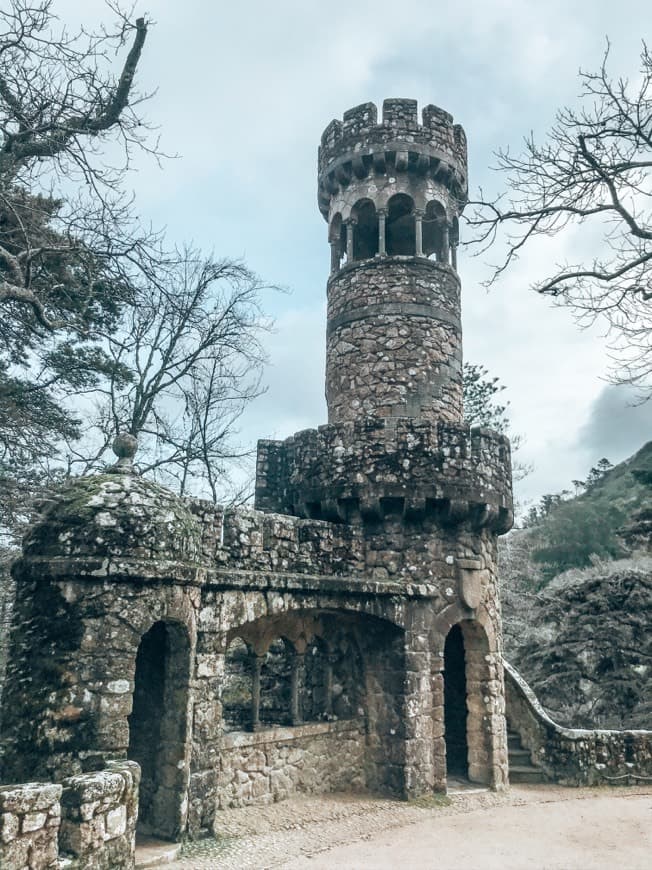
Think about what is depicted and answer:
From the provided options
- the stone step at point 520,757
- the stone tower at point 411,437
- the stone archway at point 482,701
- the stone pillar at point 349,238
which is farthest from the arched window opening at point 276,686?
the stone pillar at point 349,238

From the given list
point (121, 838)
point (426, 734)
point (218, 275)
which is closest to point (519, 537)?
point (218, 275)

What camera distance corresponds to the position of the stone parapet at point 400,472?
1003cm

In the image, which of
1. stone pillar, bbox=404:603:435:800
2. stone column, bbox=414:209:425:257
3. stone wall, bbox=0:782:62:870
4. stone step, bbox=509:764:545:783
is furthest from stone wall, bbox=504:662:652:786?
stone wall, bbox=0:782:62:870

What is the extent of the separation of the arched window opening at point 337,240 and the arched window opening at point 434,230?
1.55 meters

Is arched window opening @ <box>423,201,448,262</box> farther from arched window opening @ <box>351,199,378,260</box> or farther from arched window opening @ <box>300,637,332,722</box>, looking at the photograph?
arched window opening @ <box>300,637,332,722</box>

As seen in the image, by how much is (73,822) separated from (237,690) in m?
5.72

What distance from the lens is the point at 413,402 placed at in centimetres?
1165

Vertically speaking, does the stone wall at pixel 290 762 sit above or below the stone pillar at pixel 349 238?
below

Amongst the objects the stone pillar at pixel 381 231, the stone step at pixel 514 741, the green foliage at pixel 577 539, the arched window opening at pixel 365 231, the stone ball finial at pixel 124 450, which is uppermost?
the arched window opening at pixel 365 231

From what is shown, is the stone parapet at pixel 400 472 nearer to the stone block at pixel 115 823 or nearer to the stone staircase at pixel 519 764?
the stone staircase at pixel 519 764

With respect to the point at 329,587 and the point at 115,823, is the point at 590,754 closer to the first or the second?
the point at 329,587

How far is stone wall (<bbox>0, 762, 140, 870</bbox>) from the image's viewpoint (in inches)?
172

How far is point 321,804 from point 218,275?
1084cm

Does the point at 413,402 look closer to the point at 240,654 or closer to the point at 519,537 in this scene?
the point at 240,654
